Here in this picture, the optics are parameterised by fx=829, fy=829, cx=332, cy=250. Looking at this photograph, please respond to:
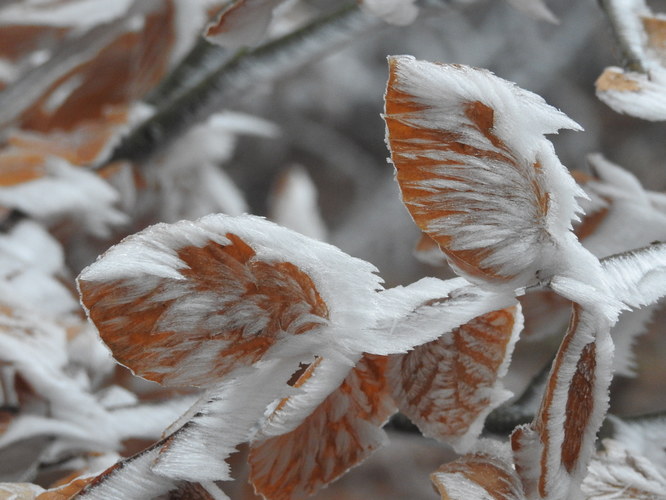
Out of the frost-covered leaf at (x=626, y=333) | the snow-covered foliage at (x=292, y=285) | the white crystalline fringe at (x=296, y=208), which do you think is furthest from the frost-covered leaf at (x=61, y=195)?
the frost-covered leaf at (x=626, y=333)

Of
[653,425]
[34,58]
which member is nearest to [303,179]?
[34,58]

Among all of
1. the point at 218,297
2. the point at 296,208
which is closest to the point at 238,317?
the point at 218,297

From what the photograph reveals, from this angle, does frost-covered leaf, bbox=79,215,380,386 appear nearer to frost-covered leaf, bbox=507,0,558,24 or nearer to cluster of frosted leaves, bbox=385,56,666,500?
cluster of frosted leaves, bbox=385,56,666,500

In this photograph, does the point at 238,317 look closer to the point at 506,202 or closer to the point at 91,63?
the point at 506,202

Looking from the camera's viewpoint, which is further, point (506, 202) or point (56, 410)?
point (56, 410)

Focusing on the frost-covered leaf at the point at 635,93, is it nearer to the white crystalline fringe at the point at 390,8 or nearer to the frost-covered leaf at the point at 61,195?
the white crystalline fringe at the point at 390,8

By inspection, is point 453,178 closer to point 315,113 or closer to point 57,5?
point 57,5
